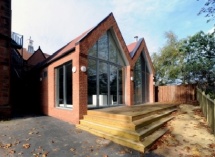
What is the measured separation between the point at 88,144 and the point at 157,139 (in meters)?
2.50

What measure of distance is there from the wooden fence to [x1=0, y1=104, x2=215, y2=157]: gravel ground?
10750mm

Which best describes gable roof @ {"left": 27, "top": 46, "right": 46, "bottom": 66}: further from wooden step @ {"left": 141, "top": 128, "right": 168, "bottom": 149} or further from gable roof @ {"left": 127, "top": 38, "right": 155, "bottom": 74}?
wooden step @ {"left": 141, "top": 128, "right": 168, "bottom": 149}

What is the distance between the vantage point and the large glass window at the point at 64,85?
31.5 ft

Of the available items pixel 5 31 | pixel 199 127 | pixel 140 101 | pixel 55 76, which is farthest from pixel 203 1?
pixel 5 31

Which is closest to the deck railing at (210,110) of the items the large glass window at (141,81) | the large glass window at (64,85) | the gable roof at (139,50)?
the large glass window at (141,81)

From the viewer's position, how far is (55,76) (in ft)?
35.2

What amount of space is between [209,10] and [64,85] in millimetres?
9626

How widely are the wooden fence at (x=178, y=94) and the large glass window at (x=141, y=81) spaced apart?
138 inches

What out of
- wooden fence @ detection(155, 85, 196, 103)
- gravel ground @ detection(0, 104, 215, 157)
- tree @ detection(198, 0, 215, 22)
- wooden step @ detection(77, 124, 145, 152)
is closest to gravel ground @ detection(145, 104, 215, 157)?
gravel ground @ detection(0, 104, 215, 157)

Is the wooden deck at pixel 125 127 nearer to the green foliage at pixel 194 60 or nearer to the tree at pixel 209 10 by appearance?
the tree at pixel 209 10

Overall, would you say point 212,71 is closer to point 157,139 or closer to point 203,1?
point 203,1

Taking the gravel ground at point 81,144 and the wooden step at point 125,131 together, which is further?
the wooden step at point 125,131

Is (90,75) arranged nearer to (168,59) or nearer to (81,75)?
(81,75)

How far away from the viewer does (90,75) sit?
947cm
